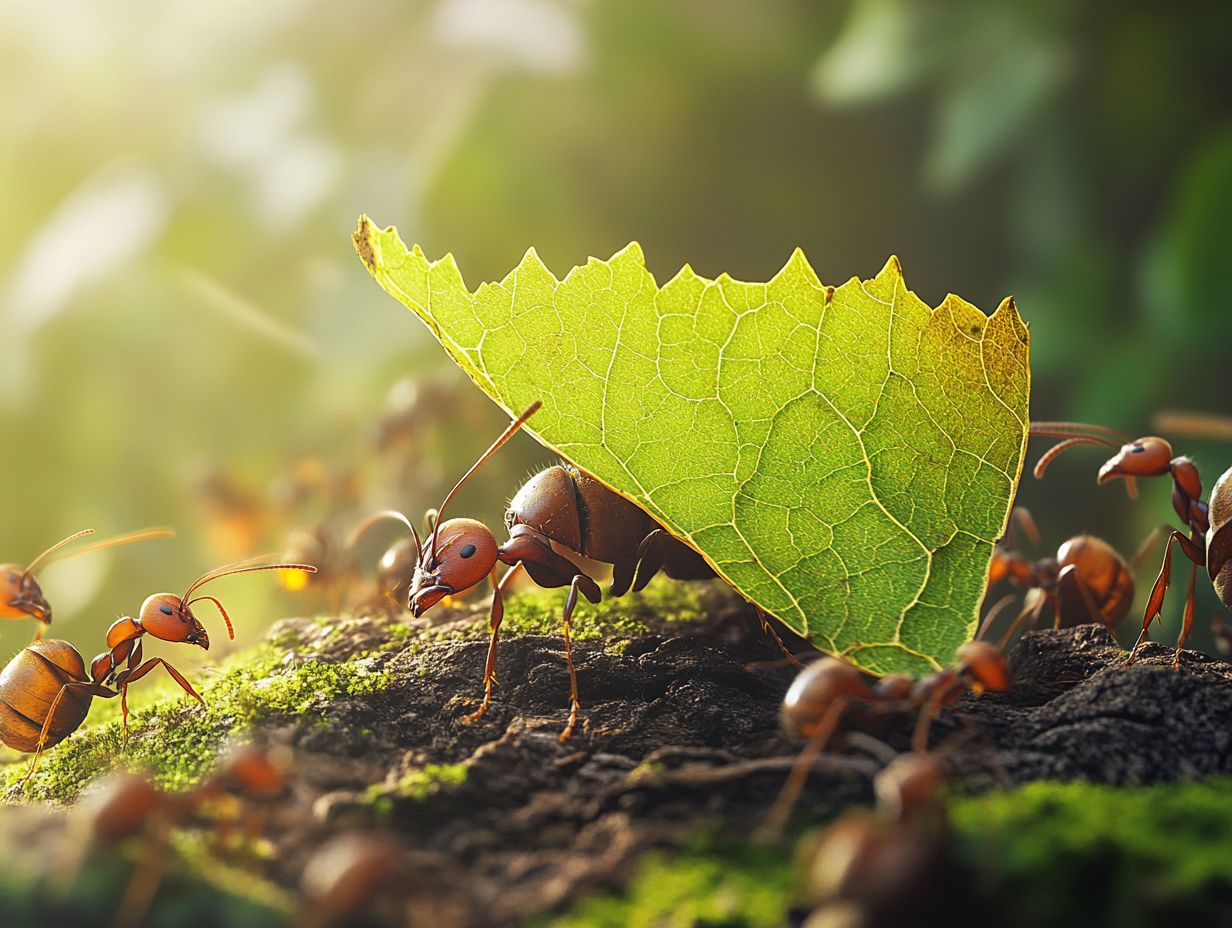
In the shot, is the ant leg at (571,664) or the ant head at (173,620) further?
the ant head at (173,620)

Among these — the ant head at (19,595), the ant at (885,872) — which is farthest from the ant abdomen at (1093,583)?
the ant head at (19,595)

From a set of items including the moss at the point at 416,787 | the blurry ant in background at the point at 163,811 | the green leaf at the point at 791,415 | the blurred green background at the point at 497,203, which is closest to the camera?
the blurry ant in background at the point at 163,811

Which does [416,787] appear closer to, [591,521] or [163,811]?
[163,811]

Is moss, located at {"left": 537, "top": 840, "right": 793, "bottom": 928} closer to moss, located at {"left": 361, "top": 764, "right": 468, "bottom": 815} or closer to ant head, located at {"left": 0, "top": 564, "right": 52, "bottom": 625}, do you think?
moss, located at {"left": 361, "top": 764, "right": 468, "bottom": 815}

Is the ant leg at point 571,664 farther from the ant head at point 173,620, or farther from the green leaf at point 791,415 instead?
the ant head at point 173,620

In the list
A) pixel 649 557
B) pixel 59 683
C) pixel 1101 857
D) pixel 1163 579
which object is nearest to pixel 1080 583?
pixel 1163 579

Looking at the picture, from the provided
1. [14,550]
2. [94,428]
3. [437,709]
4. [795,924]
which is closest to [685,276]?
[437,709]

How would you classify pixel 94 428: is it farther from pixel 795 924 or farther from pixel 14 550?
pixel 795 924
